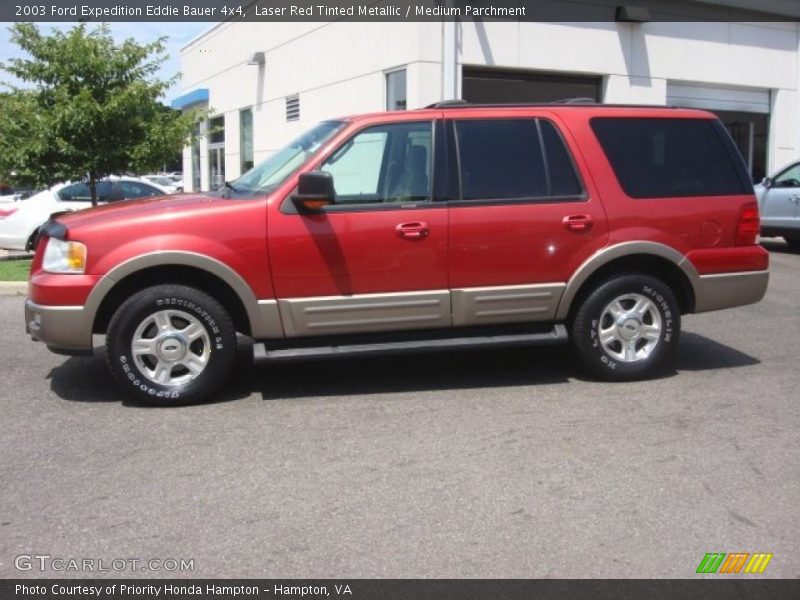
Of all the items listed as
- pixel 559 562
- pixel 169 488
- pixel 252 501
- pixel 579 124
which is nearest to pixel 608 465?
pixel 559 562

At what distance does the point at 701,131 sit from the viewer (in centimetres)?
636

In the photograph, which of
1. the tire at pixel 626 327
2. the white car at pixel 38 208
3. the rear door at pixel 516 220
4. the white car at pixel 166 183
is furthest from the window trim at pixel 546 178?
the white car at pixel 166 183

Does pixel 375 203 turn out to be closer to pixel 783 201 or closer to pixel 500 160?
pixel 500 160

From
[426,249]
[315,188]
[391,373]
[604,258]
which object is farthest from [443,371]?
[315,188]

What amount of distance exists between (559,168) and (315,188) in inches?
71.1

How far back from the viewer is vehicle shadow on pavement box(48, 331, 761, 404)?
6004 millimetres

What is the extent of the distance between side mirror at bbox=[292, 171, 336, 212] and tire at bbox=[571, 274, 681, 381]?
6.65ft

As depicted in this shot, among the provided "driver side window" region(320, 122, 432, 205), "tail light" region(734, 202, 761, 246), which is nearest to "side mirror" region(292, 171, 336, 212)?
"driver side window" region(320, 122, 432, 205)

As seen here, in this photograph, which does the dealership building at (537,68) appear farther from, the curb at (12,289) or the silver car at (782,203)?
the curb at (12,289)

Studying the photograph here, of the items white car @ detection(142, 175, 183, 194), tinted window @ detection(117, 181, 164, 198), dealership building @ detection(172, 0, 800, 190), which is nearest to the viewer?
tinted window @ detection(117, 181, 164, 198)

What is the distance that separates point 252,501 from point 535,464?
4.96 feet

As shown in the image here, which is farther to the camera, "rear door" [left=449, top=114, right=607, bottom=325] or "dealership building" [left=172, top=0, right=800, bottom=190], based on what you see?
"dealership building" [left=172, top=0, right=800, bottom=190]
